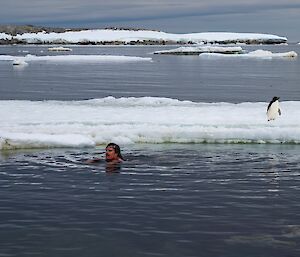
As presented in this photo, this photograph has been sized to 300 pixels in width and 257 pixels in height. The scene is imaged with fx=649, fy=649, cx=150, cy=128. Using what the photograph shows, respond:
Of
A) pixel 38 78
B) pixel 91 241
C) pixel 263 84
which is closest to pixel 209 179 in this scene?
pixel 91 241

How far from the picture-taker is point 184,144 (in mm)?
17484

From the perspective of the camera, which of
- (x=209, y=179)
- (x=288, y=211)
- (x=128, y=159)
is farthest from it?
(x=128, y=159)

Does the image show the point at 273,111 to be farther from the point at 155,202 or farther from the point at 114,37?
the point at 114,37

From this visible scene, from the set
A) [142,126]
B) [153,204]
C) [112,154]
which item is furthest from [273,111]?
[153,204]

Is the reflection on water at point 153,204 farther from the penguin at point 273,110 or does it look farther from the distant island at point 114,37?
the distant island at point 114,37

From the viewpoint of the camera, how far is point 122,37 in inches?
6914

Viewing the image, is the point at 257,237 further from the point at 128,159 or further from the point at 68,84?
the point at 68,84

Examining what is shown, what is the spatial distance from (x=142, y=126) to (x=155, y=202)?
704 cm

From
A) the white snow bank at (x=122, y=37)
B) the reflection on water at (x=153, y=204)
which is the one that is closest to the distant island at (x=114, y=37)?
the white snow bank at (x=122, y=37)

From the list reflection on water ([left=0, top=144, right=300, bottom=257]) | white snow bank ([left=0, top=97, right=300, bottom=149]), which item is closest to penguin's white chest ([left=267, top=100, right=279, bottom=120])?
white snow bank ([left=0, top=97, right=300, bottom=149])

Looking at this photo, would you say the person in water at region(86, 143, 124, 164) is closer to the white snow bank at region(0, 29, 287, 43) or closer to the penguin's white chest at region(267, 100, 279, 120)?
the penguin's white chest at region(267, 100, 279, 120)

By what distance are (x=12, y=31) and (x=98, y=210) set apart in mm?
183152

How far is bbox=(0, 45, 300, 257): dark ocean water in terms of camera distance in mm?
8859

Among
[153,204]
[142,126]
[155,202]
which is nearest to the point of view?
[153,204]
